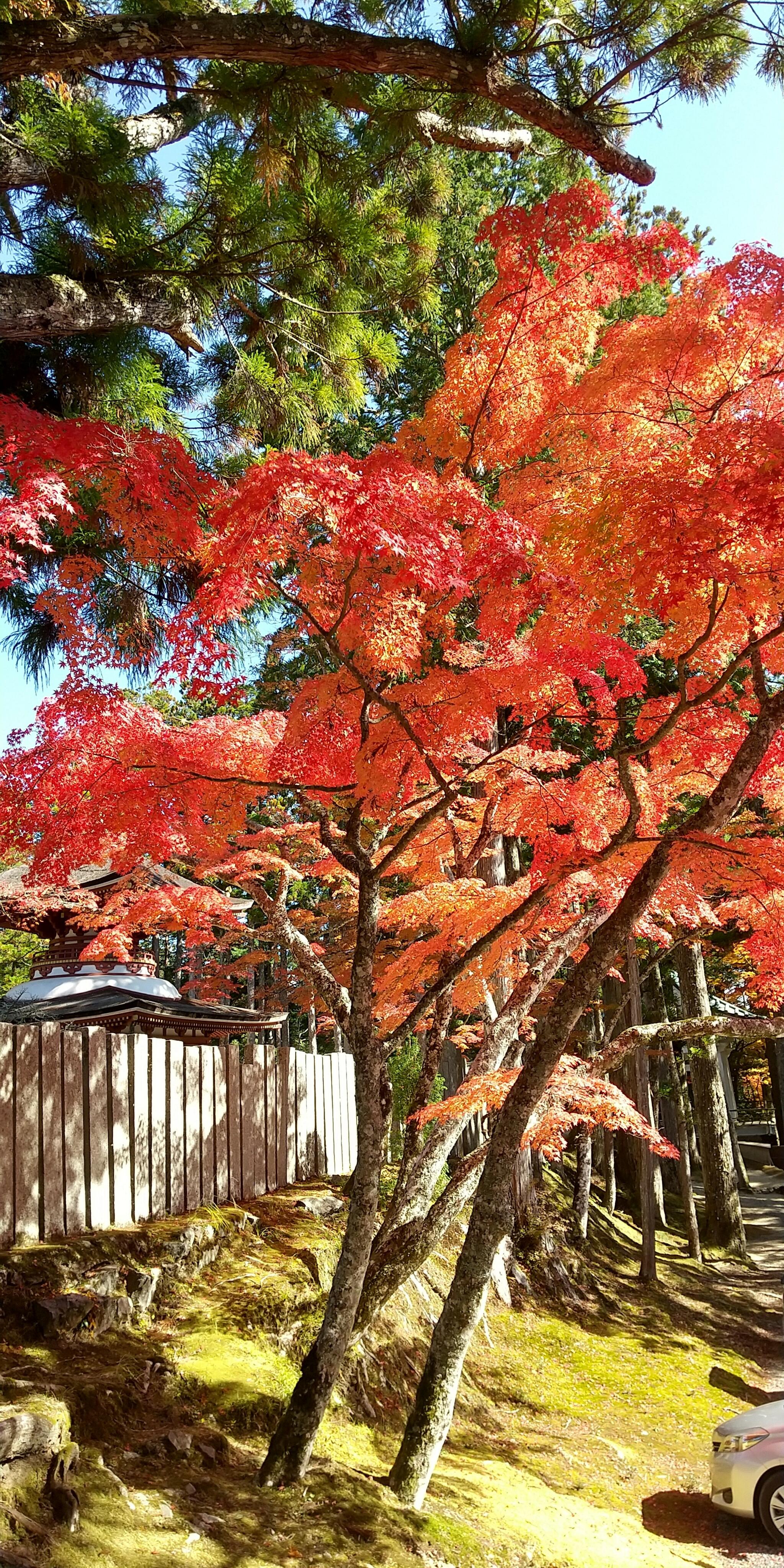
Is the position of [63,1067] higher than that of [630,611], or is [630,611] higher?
[630,611]

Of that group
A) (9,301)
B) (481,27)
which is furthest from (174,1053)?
(481,27)

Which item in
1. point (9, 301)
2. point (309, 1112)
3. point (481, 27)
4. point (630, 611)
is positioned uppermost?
point (481, 27)

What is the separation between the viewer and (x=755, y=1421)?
7.91m

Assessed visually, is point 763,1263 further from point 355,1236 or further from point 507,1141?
point 355,1236

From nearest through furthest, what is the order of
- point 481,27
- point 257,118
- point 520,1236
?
point 481,27 → point 257,118 → point 520,1236

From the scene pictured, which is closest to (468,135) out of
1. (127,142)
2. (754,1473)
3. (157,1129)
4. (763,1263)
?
(127,142)

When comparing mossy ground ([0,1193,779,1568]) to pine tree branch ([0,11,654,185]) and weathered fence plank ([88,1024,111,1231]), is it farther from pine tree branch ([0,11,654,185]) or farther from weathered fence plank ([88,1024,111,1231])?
pine tree branch ([0,11,654,185])

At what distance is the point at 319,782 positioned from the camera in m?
6.80

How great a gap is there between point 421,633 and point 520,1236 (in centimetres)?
1063

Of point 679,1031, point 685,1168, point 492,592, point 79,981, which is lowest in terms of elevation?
point 685,1168

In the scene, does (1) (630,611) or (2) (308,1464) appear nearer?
(2) (308,1464)

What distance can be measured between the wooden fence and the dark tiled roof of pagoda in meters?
4.71

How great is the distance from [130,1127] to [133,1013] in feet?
26.6

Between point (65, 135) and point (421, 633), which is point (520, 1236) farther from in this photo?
point (65, 135)
